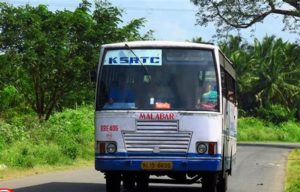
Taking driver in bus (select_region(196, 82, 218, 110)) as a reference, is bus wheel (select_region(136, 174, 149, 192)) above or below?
below

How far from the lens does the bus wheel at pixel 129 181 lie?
12.5 m

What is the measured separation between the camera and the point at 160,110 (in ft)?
38.0

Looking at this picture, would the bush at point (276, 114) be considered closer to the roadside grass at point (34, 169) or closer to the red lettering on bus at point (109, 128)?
the roadside grass at point (34, 169)

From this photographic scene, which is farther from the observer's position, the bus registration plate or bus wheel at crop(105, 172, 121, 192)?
bus wheel at crop(105, 172, 121, 192)

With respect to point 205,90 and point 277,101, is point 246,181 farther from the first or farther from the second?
point 277,101

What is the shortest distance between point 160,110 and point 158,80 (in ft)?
1.95

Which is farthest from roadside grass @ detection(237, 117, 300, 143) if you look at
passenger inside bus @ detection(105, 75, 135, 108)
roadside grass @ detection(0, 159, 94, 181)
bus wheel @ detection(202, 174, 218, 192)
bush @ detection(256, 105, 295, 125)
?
passenger inside bus @ detection(105, 75, 135, 108)

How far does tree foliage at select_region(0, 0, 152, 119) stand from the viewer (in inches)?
1211

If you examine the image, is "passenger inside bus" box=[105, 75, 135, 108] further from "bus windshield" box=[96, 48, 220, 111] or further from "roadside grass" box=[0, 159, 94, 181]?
"roadside grass" box=[0, 159, 94, 181]

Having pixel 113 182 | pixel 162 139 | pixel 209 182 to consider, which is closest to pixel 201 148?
pixel 162 139

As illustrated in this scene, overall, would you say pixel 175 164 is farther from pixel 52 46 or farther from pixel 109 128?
pixel 52 46

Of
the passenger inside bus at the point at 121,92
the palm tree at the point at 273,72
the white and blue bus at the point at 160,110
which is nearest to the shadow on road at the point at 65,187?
the white and blue bus at the point at 160,110

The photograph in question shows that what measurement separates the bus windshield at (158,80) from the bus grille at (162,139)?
0.32m

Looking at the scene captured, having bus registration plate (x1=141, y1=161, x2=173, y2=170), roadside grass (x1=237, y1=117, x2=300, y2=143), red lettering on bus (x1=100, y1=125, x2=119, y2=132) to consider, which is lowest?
roadside grass (x1=237, y1=117, x2=300, y2=143)
